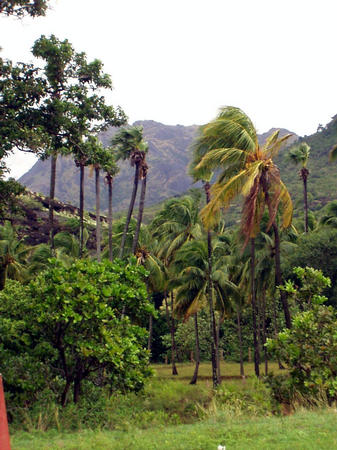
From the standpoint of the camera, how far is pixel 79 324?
1174 centimetres

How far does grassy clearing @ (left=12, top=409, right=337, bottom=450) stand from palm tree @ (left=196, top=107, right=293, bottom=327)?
610 cm

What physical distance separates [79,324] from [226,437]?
16.9 ft

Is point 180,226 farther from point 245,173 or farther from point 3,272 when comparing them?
point 245,173

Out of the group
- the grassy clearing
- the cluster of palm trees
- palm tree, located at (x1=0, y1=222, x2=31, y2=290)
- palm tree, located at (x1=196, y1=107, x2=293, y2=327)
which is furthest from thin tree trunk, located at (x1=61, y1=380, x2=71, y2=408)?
palm tree, located at (x1=0, y1=222, x2=31, y2=290)

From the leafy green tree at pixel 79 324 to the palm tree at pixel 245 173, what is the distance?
3.91m

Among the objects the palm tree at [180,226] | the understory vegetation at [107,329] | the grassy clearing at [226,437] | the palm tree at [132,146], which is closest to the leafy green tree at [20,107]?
the understory vegetation at [107,329]

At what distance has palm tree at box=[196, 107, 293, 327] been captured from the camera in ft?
47.6

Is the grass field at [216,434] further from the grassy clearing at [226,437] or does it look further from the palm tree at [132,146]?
the palm tree at [132,146]

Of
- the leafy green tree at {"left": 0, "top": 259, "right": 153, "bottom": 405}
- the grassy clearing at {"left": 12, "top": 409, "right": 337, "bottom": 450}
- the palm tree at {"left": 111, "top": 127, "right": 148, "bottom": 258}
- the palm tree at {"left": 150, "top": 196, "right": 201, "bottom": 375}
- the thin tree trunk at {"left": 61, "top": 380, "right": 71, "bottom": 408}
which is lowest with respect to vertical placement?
the thin tree trunk at {"left": 61, "top": 380, "right": 71, "bottom": 408}

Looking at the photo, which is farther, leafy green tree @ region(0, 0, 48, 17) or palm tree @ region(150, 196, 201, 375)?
palm tree @ region(150, 196, 201, 375)

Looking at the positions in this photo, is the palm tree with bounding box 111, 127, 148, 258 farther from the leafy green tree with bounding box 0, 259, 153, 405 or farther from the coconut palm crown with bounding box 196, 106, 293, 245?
the leafy green tree with bounding box 0, 259, 153, 405

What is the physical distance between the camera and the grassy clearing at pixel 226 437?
731cm

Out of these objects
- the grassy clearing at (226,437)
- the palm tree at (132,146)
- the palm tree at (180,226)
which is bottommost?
the grassy clearing at (226,437)

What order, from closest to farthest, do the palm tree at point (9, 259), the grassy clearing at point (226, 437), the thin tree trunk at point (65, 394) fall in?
the grassy clearing at point (226, 437)
the thin tree trunk at point (65, 394)
the palm tree at point (9, 259)
